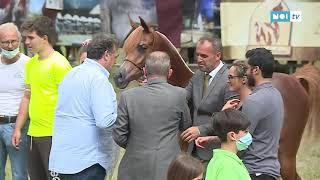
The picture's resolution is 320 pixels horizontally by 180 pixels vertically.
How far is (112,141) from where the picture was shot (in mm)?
4430

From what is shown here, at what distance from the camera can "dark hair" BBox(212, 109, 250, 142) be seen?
3.52m

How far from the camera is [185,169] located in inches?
139

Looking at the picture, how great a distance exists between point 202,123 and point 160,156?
19.7 inches

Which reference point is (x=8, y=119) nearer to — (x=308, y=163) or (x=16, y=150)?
(x=16, y=150)

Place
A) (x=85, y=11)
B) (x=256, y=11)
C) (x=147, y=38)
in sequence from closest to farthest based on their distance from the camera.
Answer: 1. (x=147, y=38)
2. (x=256, y=11)
3. (x=85, y=11)

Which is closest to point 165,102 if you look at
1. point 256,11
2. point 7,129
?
point 7,129

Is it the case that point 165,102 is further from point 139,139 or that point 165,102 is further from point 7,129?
point 7,129

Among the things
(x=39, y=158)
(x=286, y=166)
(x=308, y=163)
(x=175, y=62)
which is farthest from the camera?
(x=308, y=163)

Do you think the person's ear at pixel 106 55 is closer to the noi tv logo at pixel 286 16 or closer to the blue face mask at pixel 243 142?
the blue face mask at pixel 243 142

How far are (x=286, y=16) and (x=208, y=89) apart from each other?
17.4 ft

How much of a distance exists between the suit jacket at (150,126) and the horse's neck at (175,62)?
1.02 m

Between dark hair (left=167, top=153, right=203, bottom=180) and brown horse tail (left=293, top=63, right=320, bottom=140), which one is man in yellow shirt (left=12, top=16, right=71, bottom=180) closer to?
dark hair (left=167, top=153, right=203, bottom=180)

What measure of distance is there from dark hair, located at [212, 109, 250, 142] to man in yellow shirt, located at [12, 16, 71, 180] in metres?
1.68

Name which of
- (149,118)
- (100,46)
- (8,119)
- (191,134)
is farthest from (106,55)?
(8,119)
